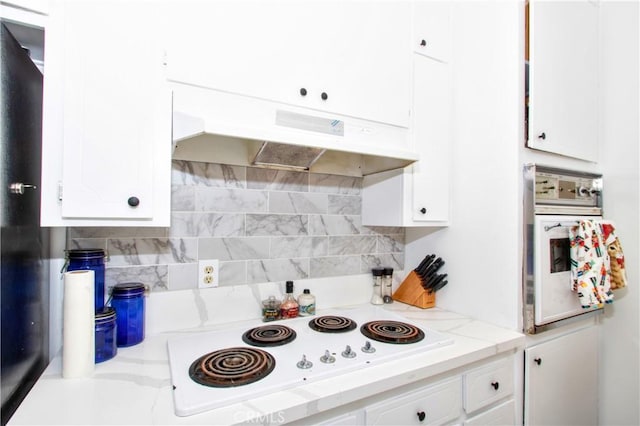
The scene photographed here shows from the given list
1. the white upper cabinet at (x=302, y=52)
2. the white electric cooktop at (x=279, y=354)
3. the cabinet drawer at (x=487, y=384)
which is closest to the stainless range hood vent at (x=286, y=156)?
the white upper cabinet at (x=302, y=52)

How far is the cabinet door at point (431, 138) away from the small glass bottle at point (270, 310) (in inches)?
29.6

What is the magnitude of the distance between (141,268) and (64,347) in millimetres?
380

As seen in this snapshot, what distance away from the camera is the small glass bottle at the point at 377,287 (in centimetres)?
162

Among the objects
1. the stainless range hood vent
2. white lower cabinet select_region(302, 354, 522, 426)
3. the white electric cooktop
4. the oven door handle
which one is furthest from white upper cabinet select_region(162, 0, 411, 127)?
white lower cabinet select_region(302, 354, 522, 426)

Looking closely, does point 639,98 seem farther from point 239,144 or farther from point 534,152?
point 239,144

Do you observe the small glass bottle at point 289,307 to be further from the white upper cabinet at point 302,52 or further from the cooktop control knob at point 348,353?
the white upper cabinet at point 302,52

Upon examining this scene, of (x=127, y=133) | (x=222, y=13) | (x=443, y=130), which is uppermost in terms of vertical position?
(x=222, y=13)

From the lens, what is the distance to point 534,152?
4.31 feet

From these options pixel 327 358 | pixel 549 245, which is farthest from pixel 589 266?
pixel 327 358

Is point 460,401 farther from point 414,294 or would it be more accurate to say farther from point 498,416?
point 414,294

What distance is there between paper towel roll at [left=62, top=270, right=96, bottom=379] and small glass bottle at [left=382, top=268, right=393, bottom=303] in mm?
1264

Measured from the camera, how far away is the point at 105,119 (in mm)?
870

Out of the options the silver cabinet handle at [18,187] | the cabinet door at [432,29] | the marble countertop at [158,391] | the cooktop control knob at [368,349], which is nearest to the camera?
the marble countertop at [158,391]

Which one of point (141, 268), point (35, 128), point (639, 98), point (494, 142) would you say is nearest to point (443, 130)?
point (494, 142)
